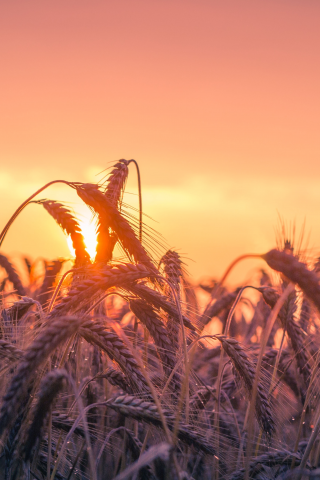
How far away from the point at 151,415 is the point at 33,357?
608mm

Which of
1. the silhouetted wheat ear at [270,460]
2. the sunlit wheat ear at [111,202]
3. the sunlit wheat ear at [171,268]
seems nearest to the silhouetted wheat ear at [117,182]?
the sunlit wheat ear at [111,202]

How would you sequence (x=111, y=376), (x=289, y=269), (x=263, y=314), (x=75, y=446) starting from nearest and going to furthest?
(x=289, y=269)
(x=111, y=376)
(x=75, y=446)
(x=263, y=314)

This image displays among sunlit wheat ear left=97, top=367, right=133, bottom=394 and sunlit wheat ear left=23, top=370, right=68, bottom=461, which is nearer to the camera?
sunlit wheat ear left=23, top=370, right=68, bottom=461

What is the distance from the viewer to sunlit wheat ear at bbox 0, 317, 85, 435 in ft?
5.03

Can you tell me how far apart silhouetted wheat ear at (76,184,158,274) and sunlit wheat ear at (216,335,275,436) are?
0.70m

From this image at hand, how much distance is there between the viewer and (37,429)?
1.65 m

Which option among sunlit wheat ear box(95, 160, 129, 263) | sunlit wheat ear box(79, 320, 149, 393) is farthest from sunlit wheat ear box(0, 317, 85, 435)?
sunlit wheat ear box(95, 160, 129, 263)

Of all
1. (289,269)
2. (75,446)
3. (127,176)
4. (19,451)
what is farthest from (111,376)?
(127,176)

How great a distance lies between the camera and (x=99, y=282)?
202cm

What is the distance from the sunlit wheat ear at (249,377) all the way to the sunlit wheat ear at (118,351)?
0.52 metres

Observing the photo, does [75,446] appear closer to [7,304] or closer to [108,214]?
[7,304]

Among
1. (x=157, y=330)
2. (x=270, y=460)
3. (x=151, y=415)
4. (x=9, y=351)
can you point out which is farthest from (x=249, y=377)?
(x=9, y=351)

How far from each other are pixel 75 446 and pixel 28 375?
1.47m

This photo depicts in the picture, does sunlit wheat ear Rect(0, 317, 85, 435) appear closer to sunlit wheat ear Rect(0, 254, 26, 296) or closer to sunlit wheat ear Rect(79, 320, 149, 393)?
sunlit wheat ear Rect(79, 320, 149, 393)
